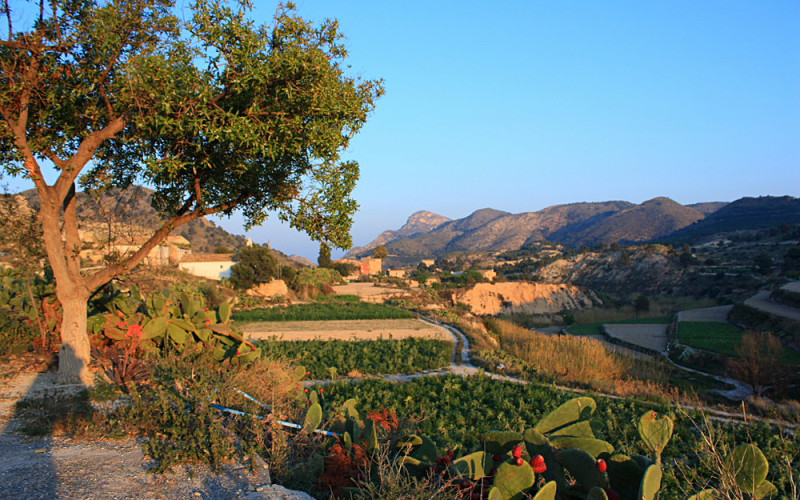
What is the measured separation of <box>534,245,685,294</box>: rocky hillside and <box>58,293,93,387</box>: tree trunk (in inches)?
2215

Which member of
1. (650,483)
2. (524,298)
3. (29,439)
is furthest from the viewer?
(524,298)

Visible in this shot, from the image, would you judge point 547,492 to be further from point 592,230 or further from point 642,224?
point 592,230

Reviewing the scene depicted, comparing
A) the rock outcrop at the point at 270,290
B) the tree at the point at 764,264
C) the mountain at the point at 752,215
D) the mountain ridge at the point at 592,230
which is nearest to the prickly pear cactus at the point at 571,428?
the rock outcrop at the point at 270,290

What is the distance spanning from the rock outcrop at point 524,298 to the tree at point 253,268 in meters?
16.5

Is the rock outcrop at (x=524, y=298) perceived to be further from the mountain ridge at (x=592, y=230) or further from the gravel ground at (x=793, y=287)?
the mountain ridge at (x=592, y=230)

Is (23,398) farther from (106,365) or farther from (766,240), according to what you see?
(766,240)

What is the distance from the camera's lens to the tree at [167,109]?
720 cm

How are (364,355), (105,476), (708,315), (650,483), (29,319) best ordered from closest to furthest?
(650,483) < (105,476) < (29,319) < (364,355) < (708,315)

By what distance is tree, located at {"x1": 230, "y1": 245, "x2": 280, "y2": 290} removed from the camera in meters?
38.6

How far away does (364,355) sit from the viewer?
13922 millimetres

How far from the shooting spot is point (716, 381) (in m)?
14.8

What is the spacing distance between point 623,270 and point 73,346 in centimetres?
6576

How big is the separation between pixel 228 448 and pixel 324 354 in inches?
367

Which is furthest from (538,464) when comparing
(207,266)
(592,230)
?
(592,230)
